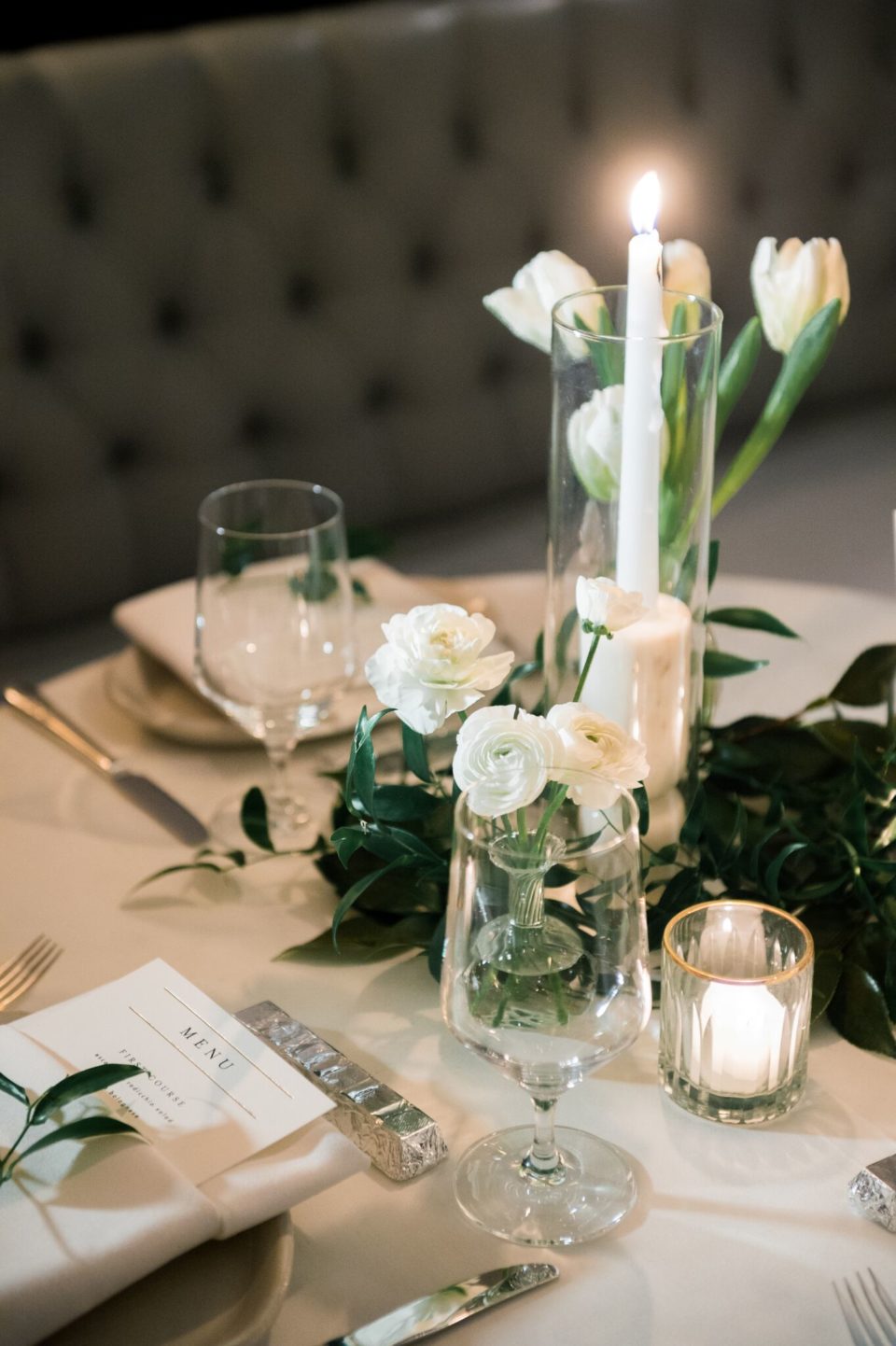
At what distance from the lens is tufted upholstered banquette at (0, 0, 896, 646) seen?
145 cm

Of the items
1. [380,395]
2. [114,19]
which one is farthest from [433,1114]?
[114,19]

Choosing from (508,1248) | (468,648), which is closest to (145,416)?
(468,648)

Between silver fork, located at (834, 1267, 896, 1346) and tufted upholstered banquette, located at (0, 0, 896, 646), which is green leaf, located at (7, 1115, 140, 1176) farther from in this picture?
tufted upholstered banquette, located at (0, 0, 896, 646)

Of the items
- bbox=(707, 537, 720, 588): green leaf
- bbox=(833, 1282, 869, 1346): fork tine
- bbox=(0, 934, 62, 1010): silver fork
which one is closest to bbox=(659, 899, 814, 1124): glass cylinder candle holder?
bbox=(833, 1282, 869, 1346): fork tine

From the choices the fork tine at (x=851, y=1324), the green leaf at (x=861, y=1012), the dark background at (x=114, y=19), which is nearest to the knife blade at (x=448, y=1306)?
the fork tine at (x=851, y=1324)

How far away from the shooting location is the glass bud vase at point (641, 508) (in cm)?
71

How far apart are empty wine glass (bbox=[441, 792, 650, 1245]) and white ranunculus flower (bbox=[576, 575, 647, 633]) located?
0.08 metres

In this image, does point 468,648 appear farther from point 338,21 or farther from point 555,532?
point 338,21

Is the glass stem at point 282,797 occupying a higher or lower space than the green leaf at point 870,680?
lower

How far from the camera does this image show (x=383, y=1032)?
72 centimetres

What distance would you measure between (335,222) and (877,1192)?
125 cm

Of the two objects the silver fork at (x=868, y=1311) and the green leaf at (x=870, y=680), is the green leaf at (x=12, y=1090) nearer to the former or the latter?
the silver fork at (x=868, y=1311)

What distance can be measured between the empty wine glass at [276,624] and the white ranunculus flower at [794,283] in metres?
0.28

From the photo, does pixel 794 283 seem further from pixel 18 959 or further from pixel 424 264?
pixel 424 264
